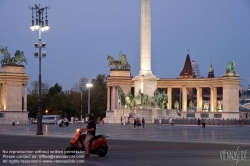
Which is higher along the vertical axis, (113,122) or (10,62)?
(10,62)

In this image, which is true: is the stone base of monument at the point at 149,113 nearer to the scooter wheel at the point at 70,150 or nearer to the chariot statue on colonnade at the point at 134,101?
the chariot statue on colonnade at the point at 134,101

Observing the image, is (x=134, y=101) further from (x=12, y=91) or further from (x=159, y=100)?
(x=12, y=91)

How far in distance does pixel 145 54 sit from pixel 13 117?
27619 mm

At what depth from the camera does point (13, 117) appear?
301ft

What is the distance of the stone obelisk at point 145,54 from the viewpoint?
3132 inches

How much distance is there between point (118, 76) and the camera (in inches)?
4126

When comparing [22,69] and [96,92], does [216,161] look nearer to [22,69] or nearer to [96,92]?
[22,69]

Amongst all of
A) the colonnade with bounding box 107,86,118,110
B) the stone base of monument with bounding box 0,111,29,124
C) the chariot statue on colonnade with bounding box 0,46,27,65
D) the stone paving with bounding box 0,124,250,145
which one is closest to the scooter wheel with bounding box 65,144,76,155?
the stone paving with bounding box 0,124,250,145

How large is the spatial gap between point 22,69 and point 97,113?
1357 inches

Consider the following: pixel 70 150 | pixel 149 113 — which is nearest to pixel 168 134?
pixel 70 150

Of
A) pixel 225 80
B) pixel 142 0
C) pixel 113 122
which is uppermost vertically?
pixel 142 0

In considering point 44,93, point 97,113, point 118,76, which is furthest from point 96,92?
point 118,76

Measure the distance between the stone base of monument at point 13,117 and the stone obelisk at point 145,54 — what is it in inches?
948

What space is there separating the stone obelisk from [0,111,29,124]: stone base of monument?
79.0 ft
